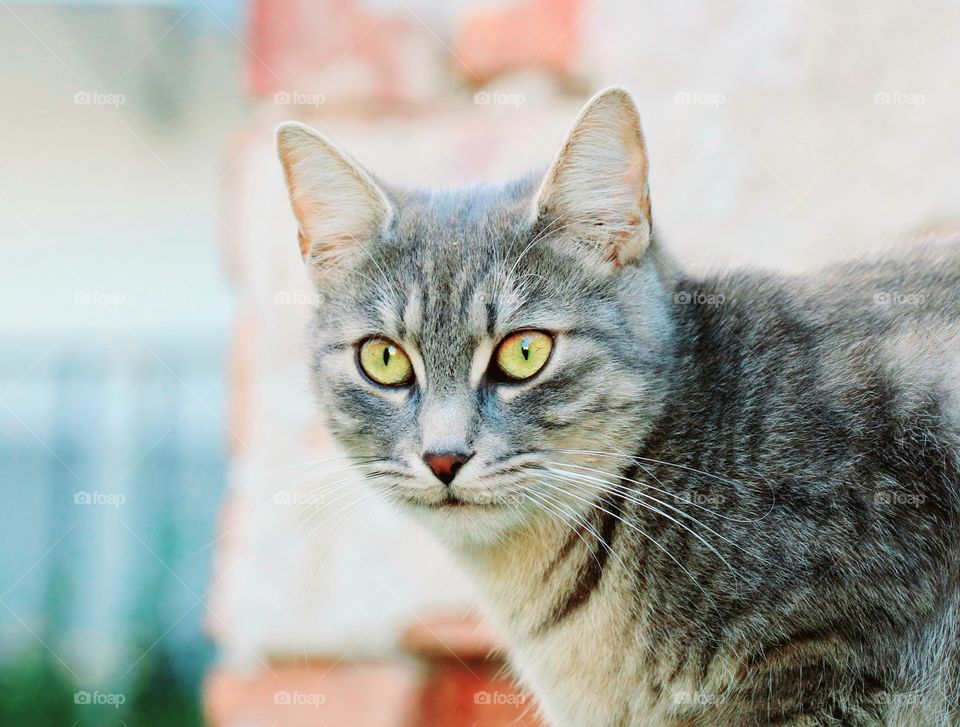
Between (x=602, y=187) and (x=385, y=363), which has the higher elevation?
(x=602, y=187)

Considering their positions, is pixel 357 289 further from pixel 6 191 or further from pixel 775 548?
pixel 6 191

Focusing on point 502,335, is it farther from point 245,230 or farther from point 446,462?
point 245,230

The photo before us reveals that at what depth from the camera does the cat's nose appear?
1.01m

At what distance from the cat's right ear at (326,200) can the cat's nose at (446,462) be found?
35cm

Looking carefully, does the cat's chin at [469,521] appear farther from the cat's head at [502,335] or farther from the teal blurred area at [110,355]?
the teal blurred area at [110,355]

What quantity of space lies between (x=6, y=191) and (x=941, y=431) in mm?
1584

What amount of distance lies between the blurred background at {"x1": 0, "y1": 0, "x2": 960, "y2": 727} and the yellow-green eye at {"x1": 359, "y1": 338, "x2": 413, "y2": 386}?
474mm

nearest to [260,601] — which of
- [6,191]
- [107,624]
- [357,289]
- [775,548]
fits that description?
[107,624]

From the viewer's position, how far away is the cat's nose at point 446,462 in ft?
3.30

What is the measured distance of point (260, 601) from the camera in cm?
167

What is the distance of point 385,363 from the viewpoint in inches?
45.4

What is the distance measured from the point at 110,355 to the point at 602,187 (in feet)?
3.26

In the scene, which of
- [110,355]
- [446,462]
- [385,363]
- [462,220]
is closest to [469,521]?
[446,462]

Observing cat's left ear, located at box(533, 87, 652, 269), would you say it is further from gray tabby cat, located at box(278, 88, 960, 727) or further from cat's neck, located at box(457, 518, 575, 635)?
cat's neck, located at box(457, 518, 575, 635)
